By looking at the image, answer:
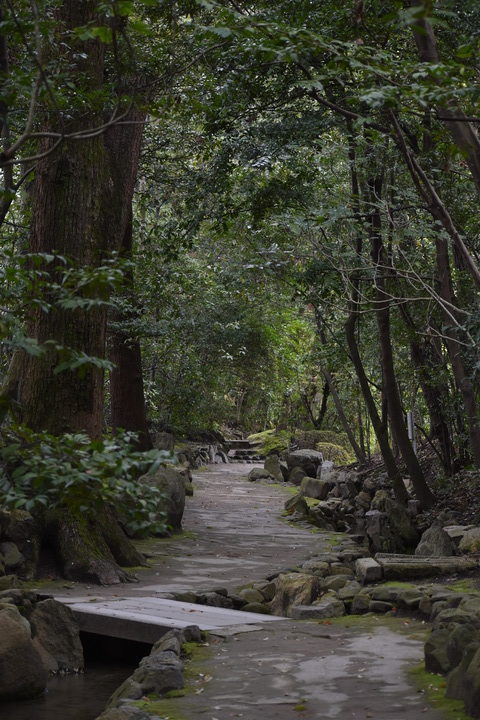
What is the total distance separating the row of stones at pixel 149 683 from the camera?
4.74 meters

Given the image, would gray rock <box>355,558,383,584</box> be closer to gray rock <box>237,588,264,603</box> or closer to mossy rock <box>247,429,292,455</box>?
gray rock <box>237,588,264,603</box>

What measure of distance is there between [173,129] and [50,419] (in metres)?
7.17

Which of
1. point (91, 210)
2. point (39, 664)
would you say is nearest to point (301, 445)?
point (91, 210)

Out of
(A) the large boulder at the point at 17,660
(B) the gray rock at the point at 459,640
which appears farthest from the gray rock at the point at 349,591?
(A) the large boulder at the point at 17,660

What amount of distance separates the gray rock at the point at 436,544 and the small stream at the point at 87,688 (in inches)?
172

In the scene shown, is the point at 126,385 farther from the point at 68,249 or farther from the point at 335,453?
the point at 335,453

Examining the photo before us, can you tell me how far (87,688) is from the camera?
270 inches

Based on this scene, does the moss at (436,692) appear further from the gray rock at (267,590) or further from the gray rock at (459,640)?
the gray rock at (267,590)

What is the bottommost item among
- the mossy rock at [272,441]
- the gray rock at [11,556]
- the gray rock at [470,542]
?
the gray rock at [11,556]

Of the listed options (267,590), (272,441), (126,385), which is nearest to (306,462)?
(272,441)

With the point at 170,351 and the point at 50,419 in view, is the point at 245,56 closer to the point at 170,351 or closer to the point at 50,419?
the point at 50,419

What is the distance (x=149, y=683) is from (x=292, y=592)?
312 cm

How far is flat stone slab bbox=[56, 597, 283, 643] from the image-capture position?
693 cm

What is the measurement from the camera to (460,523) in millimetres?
12602
